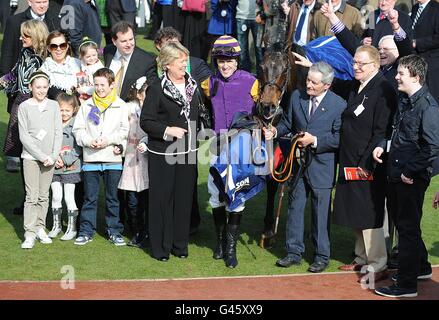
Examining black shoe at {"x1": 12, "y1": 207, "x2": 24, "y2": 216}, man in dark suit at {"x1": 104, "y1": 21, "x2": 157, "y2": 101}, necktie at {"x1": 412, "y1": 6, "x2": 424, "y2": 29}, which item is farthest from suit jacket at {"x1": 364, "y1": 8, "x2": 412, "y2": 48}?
black shoe at {"x1": 12, "y1": 207, "x2": 24, "y2": 216}

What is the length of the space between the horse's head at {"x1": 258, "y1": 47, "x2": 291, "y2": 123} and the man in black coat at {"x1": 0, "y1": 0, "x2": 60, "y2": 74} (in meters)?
3.09

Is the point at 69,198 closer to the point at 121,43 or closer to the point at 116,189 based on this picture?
the point at 116,189

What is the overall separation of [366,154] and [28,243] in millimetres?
3311

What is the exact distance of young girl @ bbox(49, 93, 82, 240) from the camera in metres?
9.49

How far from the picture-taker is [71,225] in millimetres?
9594

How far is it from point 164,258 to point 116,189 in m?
0.91

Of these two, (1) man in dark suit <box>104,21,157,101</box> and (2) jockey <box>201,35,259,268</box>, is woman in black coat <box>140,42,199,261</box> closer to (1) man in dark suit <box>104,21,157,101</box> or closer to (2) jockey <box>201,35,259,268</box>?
(2) jockey <box>201,35,259,268</box>

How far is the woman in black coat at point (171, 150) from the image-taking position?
8.82 m

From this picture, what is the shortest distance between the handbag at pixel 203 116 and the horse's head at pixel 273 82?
53 cm

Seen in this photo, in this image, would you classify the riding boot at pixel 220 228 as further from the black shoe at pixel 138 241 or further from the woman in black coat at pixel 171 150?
the black shoe at pixel 138 241

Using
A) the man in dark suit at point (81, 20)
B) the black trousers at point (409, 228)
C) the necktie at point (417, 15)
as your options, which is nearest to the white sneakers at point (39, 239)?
the man in dark suit at point (81, 20)

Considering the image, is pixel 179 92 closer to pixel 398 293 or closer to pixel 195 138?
pixel 195 138

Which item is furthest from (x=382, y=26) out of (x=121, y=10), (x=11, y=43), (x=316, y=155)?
(x=121, y=10)
